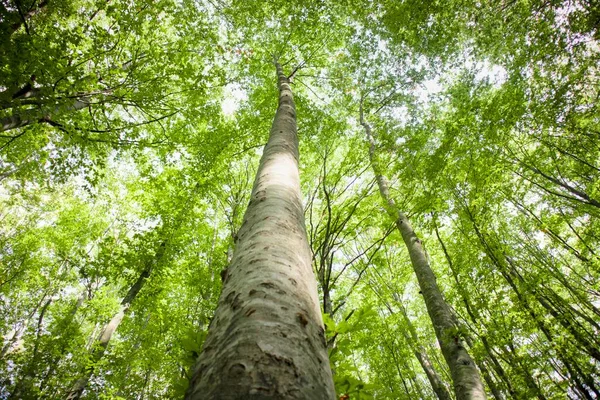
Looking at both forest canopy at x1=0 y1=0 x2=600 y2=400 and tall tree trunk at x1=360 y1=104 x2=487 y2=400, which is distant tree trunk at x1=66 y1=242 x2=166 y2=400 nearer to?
forest canopy at x1=0 y1=0 x2=600 y2=400

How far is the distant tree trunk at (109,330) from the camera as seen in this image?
21.0 feet

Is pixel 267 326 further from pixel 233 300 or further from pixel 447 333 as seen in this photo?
pixel 447 333

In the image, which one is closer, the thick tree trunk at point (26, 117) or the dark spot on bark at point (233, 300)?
the dark spot on bark at point (233, 300)

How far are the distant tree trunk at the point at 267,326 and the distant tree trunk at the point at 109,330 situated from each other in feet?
23.0

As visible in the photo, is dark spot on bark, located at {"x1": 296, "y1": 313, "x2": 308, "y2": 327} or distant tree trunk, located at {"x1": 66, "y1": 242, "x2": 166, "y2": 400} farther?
distant tree trunk, located at {"x1": 66, "y1": 242, "x2": 166, "y2": 400}

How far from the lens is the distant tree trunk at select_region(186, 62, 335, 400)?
0.66m

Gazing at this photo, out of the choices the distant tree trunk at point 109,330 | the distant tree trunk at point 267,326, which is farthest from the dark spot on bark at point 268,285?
the distant tree trunk at point 109,330

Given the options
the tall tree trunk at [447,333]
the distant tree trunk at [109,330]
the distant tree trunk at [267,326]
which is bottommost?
the distant tree trunk at [267,326]

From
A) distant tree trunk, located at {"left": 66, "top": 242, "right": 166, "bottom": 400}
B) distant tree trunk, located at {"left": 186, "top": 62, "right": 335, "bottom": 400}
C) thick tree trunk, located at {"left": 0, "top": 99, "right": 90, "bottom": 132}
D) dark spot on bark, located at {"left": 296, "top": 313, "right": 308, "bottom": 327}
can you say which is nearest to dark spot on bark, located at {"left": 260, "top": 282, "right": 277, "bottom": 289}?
distant tree trunk, located at {"left": 186, "top": 62, "right": 335, "bottom": 400}

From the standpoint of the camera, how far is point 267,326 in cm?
83

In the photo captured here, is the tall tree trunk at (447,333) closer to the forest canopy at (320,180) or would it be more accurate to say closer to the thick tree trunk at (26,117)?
the forest canopy at (320,180)

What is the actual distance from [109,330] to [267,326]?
8.20m

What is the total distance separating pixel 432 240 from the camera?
10203 millimetres

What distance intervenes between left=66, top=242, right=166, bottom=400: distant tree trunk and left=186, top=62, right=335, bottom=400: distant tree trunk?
7024mm
